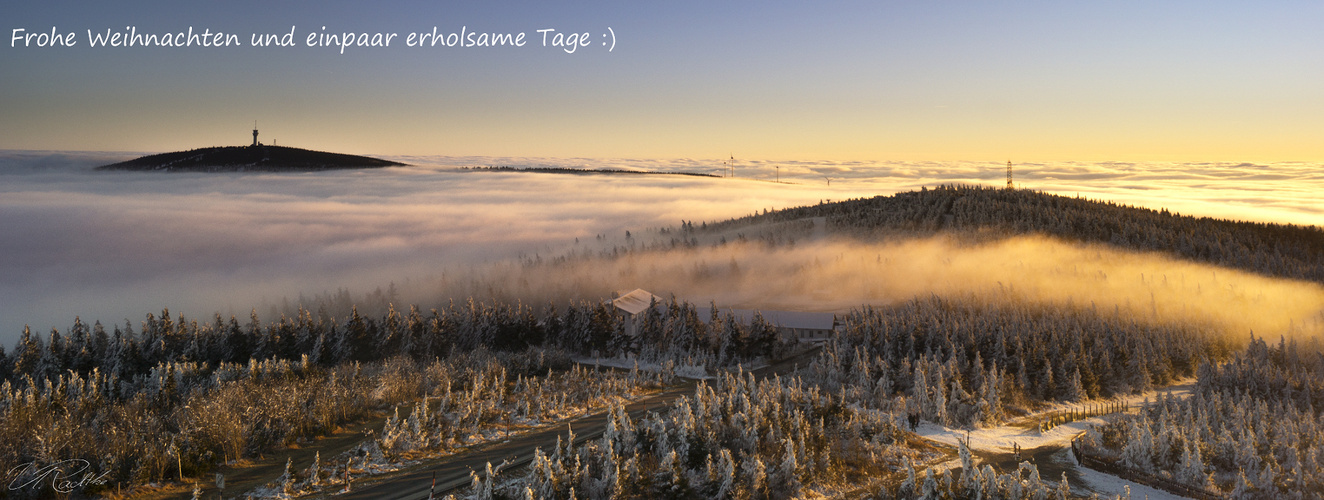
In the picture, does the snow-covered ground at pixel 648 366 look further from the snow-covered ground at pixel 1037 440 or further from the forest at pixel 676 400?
the snow-covered ground at pixel 1037 440

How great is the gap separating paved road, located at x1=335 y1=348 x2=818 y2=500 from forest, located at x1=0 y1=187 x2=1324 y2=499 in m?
1.72

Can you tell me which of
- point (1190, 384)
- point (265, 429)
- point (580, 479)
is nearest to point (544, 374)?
point (265, 429)

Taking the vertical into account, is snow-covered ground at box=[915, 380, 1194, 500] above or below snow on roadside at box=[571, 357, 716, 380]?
above

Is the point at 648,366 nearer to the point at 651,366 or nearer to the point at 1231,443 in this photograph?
the point at 651,366

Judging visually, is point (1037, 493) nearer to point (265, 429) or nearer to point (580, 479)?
point (580, 479)

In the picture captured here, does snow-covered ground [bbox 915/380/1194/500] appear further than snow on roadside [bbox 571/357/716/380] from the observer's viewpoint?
No

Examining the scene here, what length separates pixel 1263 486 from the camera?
182 feet

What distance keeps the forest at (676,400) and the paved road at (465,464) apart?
1.72 metres

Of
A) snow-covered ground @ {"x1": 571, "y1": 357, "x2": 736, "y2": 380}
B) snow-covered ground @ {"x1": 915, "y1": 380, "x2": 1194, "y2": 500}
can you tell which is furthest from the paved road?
snow-covered ground @ {"x1": 915, "y1": 380, "x2": 1194, "y2": 500}

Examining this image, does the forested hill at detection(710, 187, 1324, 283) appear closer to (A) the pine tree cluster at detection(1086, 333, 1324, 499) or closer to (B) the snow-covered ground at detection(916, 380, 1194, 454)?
(A) the pine tree cluster at detection(1086, 333, 1324, 499)

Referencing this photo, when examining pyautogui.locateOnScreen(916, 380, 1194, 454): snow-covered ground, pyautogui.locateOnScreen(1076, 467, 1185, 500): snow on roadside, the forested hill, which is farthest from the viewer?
the forested hill

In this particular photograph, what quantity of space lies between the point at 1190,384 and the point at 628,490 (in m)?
78.2

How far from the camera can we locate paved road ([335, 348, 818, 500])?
183ft

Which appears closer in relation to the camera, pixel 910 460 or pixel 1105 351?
pixel 910 460
